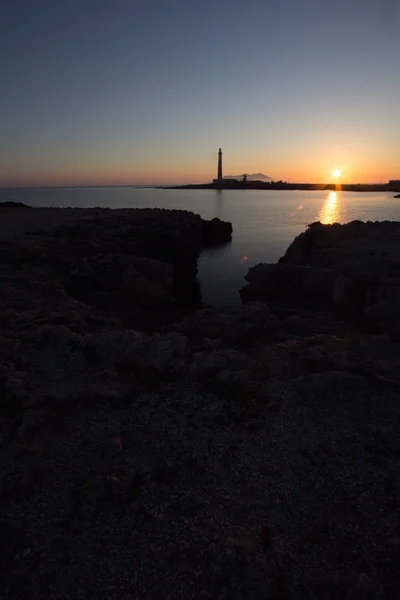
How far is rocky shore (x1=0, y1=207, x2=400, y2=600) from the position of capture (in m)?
5.58

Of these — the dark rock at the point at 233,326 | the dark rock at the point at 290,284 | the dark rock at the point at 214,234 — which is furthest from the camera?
the dark rock at the point at 214,234

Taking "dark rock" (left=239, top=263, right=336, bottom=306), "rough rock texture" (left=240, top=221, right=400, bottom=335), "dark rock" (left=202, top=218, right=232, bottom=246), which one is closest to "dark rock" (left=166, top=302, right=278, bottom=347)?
"rough rock texture" (left=240, top=221, right=400, bottom=335)

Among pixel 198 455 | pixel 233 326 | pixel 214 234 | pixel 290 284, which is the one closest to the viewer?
pixel 198 455

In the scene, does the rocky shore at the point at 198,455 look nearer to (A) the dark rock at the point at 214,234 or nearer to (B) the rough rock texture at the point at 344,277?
(B) the rough rock texture at the point at 344,277

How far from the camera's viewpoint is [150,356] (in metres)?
11.0

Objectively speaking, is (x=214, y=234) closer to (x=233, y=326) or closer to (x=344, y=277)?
(x=344, y=277)

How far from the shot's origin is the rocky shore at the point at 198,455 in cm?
558

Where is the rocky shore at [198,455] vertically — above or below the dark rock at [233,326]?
below

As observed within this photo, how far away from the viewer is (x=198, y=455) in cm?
774

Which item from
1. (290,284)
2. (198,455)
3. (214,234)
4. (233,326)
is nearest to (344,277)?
(290,284)

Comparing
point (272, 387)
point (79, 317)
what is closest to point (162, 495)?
point (272, 387)

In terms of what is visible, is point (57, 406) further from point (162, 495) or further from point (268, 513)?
point (268, 513)

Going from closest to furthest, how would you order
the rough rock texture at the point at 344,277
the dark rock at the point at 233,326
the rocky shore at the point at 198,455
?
1. the rocky shore at the point at 198,455
2. the dark rock at the point at 233,326
3. the rough rock texture at the point at 344,277

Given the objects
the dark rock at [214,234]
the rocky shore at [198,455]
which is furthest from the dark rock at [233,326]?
the dark rock at [214,234]
